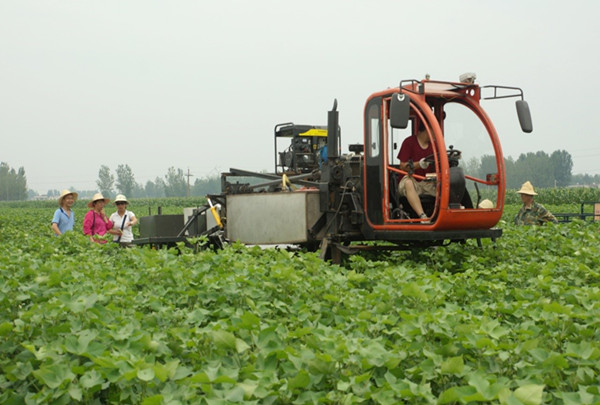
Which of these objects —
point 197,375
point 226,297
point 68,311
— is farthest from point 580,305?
point 68,311

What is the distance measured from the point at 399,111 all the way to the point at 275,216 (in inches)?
110

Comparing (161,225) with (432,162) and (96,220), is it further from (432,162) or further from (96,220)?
(432,162)

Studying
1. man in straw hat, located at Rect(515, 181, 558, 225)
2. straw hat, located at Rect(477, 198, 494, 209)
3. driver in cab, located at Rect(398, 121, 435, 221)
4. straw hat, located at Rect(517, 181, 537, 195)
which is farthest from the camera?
man in straw hat, located at Rect(515, 181, 558, 225)

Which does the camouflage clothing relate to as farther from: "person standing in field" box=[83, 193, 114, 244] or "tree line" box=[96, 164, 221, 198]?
"tree line" box=[96, 164, 221, 198]

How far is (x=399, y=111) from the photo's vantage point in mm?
8836

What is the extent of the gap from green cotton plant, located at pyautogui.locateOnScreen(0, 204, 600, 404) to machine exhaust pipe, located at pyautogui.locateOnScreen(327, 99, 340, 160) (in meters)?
3.08

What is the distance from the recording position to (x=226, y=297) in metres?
6.02

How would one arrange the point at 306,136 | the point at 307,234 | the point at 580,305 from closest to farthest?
the point at 580,305 < the point at 307,234 < the point at 306,136

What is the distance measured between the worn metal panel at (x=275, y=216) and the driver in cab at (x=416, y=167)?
56.8 inches

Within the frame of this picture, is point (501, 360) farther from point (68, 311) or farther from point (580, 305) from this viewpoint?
point (68, 311)

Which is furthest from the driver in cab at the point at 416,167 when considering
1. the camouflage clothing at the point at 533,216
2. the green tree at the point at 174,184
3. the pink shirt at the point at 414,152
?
the green tree at the point at 174,184

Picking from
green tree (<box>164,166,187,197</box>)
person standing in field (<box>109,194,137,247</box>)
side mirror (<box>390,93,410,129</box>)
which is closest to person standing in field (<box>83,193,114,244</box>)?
person standing in field (<box>109,194,137,247</box>)

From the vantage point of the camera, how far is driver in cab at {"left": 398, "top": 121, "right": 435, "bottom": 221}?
9.48 m

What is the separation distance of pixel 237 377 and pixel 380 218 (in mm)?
6211
